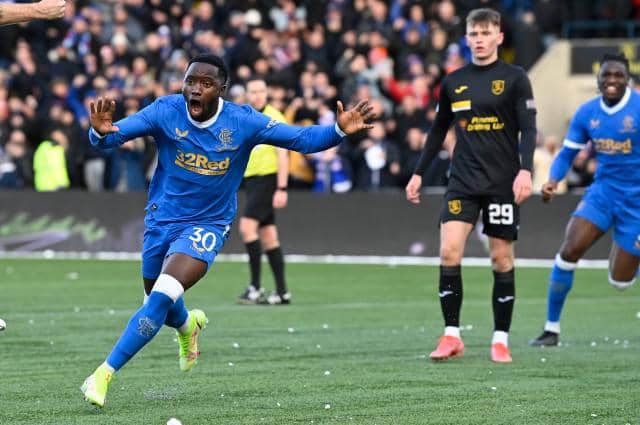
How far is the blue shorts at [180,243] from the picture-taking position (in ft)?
27.9

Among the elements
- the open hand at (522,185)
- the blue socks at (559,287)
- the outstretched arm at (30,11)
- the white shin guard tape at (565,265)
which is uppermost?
the outstretched arm at (30,11)

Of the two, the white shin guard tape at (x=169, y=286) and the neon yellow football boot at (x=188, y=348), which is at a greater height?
the white shin guard tape at (x=169, y=286)

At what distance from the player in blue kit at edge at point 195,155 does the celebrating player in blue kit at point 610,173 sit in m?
3.26

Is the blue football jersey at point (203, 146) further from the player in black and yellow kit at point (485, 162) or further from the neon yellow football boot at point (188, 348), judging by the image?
the player in black and yellow kit at point (485, 162)

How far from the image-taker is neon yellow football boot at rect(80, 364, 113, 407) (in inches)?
304

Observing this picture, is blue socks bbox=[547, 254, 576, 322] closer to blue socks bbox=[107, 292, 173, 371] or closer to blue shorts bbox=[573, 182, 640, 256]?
blue shorts bbox=[573, 182, 640, 256]

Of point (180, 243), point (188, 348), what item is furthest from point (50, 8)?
point (188, 348)

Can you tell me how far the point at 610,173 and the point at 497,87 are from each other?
1512 mm

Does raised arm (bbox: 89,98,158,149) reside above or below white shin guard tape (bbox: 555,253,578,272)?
above

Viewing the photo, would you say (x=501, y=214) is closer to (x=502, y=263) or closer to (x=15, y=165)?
(x=502, y=263)

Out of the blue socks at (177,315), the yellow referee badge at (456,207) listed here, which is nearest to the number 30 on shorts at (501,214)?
the yellow referee badge at (456,207)

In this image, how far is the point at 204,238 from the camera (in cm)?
859

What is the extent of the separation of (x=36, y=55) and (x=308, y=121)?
7.43 metres

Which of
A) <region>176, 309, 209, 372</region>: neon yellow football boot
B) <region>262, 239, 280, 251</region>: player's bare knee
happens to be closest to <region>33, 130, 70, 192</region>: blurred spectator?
<region>262, 239, 280, 251</region>: player's bare knee
